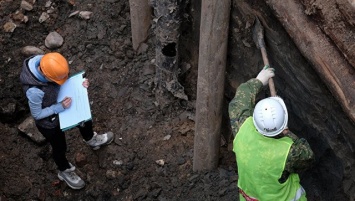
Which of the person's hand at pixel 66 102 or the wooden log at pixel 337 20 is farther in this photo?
the person's hand at pixel 66 102

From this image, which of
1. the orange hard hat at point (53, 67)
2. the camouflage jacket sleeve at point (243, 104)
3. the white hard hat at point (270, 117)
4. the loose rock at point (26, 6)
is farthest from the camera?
the loose rock at point (26, 6)

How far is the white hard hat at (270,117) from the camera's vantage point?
341 cm

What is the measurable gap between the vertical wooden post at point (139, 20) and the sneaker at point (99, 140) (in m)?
1.10

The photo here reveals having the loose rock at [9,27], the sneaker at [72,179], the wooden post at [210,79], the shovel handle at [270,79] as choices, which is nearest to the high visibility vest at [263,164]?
the shovel handle at [270,79]

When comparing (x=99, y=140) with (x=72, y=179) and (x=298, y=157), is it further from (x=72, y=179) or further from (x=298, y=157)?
(x=298, y=157)

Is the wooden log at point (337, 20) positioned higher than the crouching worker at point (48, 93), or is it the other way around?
the wooden log at point (337, 20)

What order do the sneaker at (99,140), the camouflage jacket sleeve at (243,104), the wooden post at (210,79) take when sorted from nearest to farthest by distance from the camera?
the camouflage jacket sleeve at (243,104), the wooden post at (210,79), the sneaker at (99,140)

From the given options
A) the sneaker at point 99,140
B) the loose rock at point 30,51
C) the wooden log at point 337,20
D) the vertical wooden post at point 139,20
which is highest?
the wooden log at point 337,20

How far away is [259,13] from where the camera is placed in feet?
13.7

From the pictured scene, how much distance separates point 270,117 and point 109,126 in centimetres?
259

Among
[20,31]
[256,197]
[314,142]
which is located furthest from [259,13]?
[20,31]

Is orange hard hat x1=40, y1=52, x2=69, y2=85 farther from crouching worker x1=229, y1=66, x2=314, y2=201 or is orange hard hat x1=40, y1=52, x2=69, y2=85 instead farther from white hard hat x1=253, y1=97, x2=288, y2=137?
white hard hat x1=253, y1=97, x2=288, y2=137

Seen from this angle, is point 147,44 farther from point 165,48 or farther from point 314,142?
point 314,142

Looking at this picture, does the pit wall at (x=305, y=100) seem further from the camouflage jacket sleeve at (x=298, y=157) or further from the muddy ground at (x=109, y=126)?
the muddy ground at (x=109, y=126)
